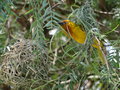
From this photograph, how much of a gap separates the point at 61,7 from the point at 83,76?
969 millimetres

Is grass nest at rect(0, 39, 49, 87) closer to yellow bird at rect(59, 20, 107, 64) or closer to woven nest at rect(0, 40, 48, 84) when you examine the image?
woven nest at rect(0, 40, 48, 84)

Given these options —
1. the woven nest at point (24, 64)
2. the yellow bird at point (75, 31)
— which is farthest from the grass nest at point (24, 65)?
the yellow bird at point (75, 31)

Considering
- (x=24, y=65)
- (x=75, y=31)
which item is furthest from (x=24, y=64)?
(x=75, y=31)

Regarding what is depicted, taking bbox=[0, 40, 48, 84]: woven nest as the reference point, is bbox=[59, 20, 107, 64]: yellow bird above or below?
above

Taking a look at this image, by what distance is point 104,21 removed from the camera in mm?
2561

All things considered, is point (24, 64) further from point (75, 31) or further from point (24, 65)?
point (75, 31)

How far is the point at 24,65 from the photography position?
5.44 ft

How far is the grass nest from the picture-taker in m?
1.66

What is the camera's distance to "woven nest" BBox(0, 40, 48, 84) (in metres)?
1.66

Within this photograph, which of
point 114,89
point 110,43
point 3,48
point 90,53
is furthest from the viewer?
point 3,48

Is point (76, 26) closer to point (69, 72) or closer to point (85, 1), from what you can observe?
point (85, 1)

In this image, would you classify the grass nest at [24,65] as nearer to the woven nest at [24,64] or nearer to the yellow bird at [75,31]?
the woven nest at [24,64]

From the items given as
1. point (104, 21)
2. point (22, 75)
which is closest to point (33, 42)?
point (22, 75)

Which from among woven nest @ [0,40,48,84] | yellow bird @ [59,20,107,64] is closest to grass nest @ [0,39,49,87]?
woven nest @ [0,40,48,84]
